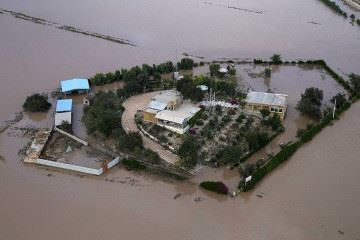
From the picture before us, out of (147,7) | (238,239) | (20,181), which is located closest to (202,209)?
(238,239)

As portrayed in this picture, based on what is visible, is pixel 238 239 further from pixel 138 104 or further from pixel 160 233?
pixel 138 104

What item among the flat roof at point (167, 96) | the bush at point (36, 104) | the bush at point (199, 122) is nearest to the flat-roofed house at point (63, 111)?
the bush at point (36, 104)

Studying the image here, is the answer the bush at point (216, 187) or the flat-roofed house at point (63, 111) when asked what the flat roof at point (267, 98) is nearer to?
the bush at point (216, 187)

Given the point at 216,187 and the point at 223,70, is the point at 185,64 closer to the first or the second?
the point at 223,70

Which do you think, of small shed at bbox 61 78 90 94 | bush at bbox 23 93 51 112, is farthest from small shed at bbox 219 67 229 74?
bush at bbox 23 93 51 112

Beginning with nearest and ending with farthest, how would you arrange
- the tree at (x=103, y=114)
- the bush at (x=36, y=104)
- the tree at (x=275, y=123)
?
the tree at (x=103, y=114) < the tree at (x=275, y=123) < the bush at (x=36, y=104)

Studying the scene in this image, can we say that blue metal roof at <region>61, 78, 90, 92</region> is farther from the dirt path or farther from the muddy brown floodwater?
the dirt path
